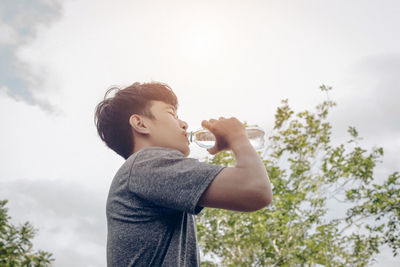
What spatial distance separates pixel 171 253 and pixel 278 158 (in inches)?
266

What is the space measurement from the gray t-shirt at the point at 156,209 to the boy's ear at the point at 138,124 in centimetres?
23

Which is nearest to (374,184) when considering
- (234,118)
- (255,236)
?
(255,236)

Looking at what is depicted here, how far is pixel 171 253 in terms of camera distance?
1358 millimetres

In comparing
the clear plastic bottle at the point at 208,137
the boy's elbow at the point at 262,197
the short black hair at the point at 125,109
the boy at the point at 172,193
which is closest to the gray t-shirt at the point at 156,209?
the boy at the point at 172,193

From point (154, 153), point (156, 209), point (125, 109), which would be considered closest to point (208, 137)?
point (125, 109)

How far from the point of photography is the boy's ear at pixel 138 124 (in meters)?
1.74

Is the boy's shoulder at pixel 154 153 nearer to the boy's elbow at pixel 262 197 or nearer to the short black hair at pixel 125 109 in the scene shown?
the short black hair at pixel 125 109

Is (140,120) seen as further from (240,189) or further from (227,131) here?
(240,189)

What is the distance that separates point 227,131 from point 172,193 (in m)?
0.38

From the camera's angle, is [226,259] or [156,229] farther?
[226,259]

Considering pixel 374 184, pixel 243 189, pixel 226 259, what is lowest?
pixel 243 189

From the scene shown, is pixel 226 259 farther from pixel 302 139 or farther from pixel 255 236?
pixel 302 139

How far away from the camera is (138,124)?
1.75 metres

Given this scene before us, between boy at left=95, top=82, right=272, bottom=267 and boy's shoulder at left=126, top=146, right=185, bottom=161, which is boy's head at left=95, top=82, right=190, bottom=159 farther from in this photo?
boy's shoulder at left=126, top=146, right=185, bottom=161
